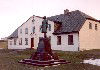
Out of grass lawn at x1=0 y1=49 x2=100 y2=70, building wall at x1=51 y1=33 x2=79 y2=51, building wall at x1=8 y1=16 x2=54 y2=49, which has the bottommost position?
grass lawn at x1=0 y1=49 x2=100 y2=70

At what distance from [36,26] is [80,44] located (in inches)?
413

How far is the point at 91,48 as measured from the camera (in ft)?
116

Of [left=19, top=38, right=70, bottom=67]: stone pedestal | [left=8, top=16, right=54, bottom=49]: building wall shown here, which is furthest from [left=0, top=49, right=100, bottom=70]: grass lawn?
[left=8, top=16, right=54, bottom=49]: building wall

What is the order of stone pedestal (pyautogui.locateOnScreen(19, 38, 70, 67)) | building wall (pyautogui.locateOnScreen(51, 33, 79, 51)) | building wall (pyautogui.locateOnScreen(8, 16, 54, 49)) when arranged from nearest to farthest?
stone pedestal (pyautogui.locateOnScreen(19, 38, 70, 67)) → building wall (pyautogui.locateOnScreen(51, 33, 79, 51)) → building wall (pyautogui.locateOnScreen(8, 16, 54, 49))

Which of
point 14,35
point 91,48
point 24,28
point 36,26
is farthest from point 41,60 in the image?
point 14,35

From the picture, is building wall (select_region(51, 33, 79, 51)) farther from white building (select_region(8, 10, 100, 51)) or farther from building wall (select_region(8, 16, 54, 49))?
building wall (select_region(8, 16, 54, 49))

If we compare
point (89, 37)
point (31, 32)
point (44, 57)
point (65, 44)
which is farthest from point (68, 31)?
point (44, 57)

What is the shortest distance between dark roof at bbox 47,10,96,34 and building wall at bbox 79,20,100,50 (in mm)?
788

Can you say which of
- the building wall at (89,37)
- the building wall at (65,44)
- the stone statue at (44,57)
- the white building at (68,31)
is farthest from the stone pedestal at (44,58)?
the building wall at (89,37)

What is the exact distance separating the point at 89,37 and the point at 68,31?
396 cm

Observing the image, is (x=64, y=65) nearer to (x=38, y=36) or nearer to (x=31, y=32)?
(x=38, y=36)

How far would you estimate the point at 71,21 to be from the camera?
35562 millimetres

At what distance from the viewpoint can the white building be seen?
108ft

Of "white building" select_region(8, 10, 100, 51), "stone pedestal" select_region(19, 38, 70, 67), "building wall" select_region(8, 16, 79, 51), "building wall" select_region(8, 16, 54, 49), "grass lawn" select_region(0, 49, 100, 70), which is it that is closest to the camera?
"grass lawn" select_region(0, 49, 100, 70)
